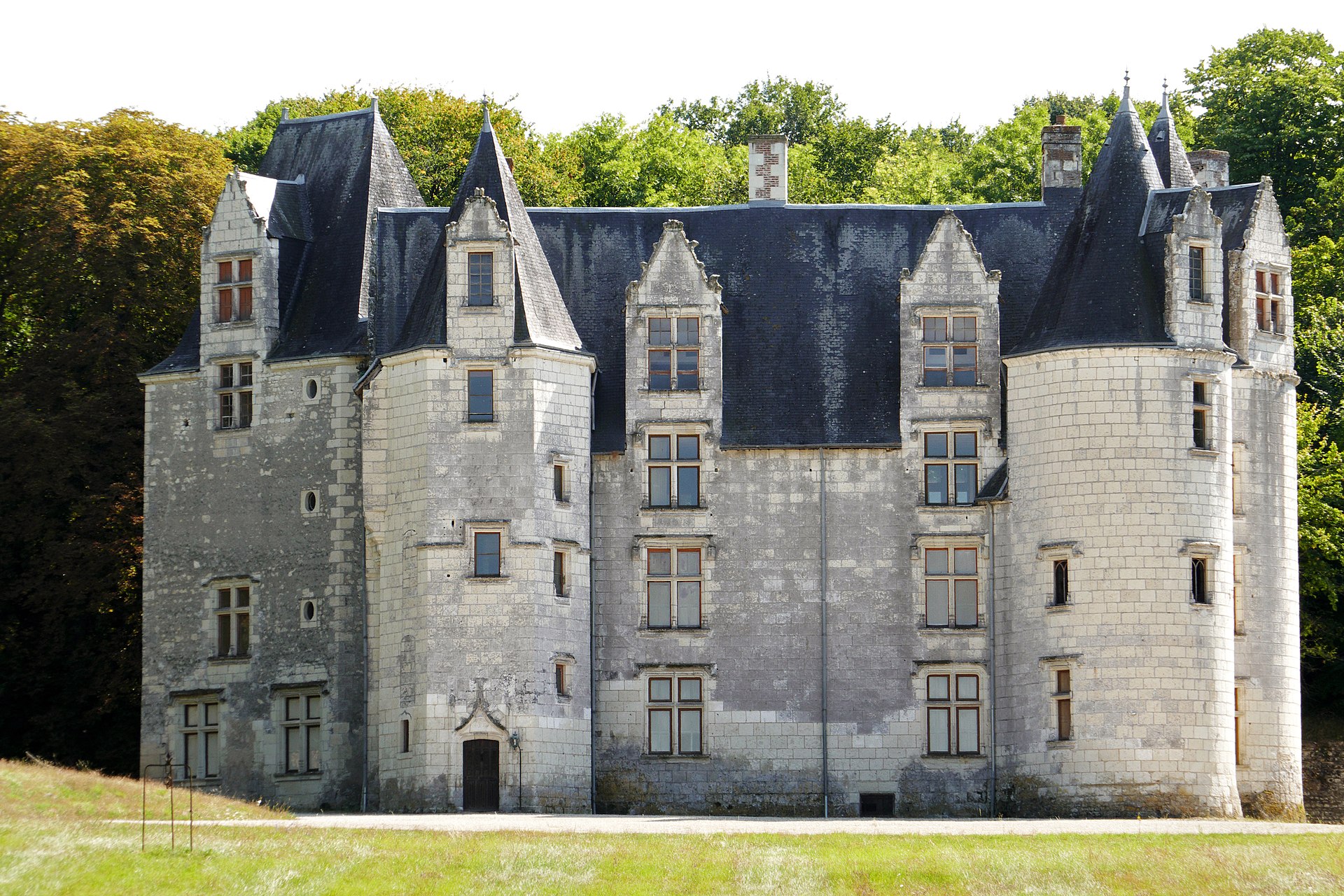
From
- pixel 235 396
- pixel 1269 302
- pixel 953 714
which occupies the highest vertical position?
pixel 1269 302

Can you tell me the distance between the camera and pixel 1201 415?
49344mm

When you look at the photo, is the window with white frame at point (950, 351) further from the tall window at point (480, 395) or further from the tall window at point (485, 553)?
the tall window at point (485, 553)

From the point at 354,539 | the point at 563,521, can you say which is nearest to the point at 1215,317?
the point at 563,521

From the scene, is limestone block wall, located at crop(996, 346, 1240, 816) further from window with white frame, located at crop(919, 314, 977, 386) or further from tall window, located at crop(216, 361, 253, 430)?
tall window, located at crop(216, 361, 253, 430)

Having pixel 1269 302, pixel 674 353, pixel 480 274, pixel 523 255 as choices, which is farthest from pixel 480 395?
pixel 1269 302

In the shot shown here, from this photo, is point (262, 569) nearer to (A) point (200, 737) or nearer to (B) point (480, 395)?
(A) point (200, 737)

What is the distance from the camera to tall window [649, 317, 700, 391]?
168 ft

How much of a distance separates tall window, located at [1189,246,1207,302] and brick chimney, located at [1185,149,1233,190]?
6.27 meters

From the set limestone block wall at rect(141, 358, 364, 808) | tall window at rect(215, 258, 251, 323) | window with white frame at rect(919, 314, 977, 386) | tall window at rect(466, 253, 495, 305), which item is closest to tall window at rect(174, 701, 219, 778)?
limestone block wall at rect(141, 358, 364, 808)

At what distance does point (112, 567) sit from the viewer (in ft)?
179

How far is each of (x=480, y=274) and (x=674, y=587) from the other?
23.4 feet

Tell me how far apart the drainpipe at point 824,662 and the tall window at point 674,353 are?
2.98 metres

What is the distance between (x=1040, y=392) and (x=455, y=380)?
11117mm

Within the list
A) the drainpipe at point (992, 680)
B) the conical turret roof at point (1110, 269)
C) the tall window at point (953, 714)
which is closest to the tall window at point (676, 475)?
the drainpipe at point (992, 680)
